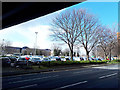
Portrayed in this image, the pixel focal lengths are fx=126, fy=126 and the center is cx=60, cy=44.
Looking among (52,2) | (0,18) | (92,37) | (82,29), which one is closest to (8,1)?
(52,2)

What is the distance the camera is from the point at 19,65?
19.1 meters

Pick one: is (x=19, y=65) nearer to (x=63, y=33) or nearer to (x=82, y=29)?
(x=63, y=33)

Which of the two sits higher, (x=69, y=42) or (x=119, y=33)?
(x=119, y=33)

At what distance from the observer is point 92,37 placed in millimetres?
32531

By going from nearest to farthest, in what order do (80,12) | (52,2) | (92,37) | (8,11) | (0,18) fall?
(52,2) → (8,11) → (0,18) → (80,12) → (92,37)

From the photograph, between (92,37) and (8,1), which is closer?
(8,1)

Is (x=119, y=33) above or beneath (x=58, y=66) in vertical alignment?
above

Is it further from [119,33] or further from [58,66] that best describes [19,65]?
[119,33]

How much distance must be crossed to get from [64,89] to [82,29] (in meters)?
24.3

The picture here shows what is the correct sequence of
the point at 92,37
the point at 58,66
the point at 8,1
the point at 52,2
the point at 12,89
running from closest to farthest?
the point at 52,2
the point at 8,1
the point at 12,89
the point at 58,66
the point at 92,37

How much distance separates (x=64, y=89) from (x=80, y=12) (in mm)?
24036

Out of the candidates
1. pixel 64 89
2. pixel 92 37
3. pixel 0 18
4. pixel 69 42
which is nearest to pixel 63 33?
pixel 69 42

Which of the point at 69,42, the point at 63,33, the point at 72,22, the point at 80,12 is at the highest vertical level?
the point at 80,12

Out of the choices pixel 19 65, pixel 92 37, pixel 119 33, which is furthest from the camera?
pixel 119 33
